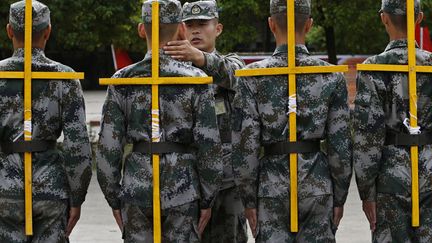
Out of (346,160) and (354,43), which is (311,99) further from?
(354,43)

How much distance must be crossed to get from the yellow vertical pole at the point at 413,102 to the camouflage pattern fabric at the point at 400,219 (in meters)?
0.06

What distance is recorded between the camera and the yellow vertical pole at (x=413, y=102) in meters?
6.11

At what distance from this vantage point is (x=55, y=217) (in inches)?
241

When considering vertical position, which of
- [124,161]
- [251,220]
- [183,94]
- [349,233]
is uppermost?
[183,94]

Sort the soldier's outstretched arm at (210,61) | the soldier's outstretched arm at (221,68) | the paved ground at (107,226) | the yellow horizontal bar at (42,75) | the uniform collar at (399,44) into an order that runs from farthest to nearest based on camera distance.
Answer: the paved ground at (107,226), the soldier's outstretched arm at (221,68), the uniform collar at (399,44), the yellow horizontal bar at (42,75), the soldier's outstretched arm at (210,61)

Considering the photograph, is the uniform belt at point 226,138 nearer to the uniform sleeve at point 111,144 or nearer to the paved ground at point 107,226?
the uniform sleeve at point 111,144

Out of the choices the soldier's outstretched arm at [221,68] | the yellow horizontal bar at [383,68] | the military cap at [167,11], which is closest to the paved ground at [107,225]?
the soldier's outstretched arm at [221,68]

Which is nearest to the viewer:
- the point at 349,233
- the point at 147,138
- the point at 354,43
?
the point at 147,138

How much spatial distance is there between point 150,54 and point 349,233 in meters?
5.07

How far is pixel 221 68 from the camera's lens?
6.96m

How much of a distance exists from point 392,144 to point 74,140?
195 cm

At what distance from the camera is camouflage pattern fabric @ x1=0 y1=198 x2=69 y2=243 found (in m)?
6.10

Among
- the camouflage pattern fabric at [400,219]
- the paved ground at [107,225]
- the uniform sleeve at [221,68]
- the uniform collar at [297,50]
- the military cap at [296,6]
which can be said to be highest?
the military cap at [296,6]

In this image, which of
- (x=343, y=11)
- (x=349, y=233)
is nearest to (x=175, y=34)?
(x=349, y=233)
